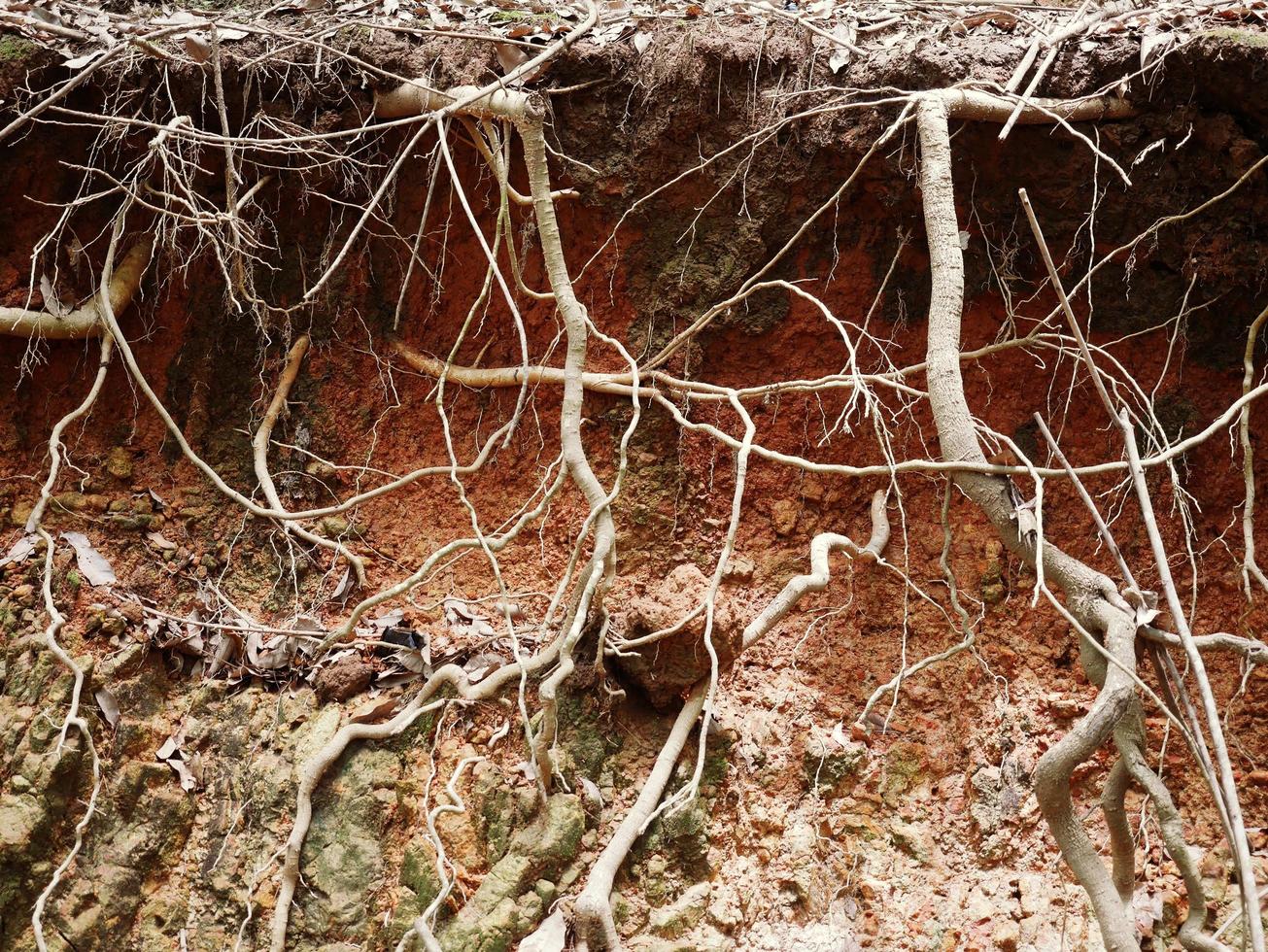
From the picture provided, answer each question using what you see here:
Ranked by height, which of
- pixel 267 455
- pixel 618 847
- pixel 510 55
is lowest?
pixel 618 847

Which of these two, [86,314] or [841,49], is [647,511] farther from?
[86,314]

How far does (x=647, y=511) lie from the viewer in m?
3.71

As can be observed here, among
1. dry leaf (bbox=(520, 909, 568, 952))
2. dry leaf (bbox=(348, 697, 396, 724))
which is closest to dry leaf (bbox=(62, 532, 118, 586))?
dry leaf (bbox=(348, 697, 396, 724))

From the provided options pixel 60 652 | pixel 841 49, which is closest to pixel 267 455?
pixel 60 652

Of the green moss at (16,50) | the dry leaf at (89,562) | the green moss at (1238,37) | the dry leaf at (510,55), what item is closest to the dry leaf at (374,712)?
the dry leaf at (89,562)

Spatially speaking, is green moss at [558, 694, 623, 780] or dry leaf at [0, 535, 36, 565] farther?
dry leaf at [0, 535, 36, 565]

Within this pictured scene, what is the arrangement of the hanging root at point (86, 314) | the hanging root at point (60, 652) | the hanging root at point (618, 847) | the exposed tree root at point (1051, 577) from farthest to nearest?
the hanging root at point (86, 314), the hanging root at point (60, 652), the hanging root at point (618, 847), the exposed tree root at point (1051, 577)

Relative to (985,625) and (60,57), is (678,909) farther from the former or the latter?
(60,57)

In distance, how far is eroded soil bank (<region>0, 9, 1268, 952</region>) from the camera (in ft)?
10.5

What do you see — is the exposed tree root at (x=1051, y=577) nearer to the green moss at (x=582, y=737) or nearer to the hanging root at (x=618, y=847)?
the hanging root at (x=618, y=847)

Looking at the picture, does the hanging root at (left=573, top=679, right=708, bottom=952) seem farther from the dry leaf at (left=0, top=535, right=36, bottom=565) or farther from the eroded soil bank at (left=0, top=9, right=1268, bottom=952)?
the dry leaf at (left=0, top=535, right=36, bottom=565)

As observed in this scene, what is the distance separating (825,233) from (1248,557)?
5.32ft

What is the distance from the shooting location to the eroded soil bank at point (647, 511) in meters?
3.20

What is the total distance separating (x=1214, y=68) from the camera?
3.15 metres
